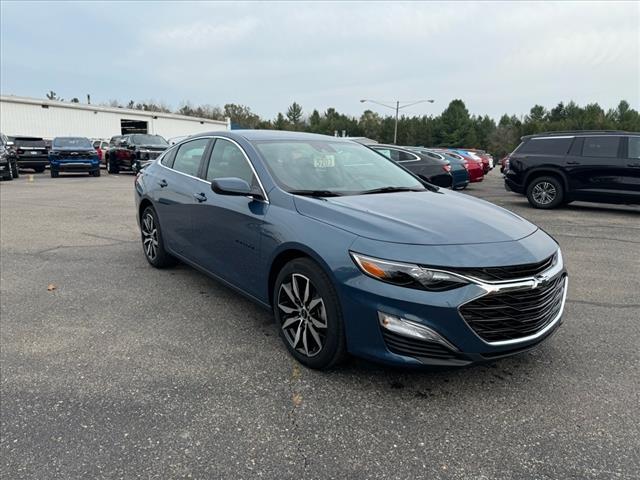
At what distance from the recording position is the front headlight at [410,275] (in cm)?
258

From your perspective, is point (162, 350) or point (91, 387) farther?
point (162, 350)

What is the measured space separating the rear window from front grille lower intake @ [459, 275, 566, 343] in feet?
29.4

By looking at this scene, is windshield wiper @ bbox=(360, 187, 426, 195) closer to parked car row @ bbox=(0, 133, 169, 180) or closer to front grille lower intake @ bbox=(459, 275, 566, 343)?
front grille lower intake @ bbox=(459, 275, 566, 343)

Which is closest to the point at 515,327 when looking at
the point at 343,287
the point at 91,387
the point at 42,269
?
the point at 343,287

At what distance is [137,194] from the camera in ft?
19.3

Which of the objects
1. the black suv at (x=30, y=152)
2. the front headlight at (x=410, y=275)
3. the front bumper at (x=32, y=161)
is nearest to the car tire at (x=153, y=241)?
the front headlight at (x=410, y=275)

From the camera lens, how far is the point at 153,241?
217 inches

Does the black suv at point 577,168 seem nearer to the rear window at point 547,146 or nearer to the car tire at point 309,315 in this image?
the rear window at point 547,146

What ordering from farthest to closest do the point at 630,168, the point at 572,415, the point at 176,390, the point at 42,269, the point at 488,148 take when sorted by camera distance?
the point at 488,148, the point at 630,168, the point at 42,269, the point at 176,390, the point at 572,415

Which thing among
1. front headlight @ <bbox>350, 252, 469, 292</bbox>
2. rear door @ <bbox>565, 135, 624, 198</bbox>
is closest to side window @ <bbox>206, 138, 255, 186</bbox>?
front headlight @ <bbox>350, 252, 469, 292</bbox>

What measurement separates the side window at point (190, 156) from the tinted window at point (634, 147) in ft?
30.0

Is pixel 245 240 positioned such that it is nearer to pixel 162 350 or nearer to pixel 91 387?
pixel 162 350

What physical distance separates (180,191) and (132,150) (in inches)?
705

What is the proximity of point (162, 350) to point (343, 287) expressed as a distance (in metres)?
1.59
